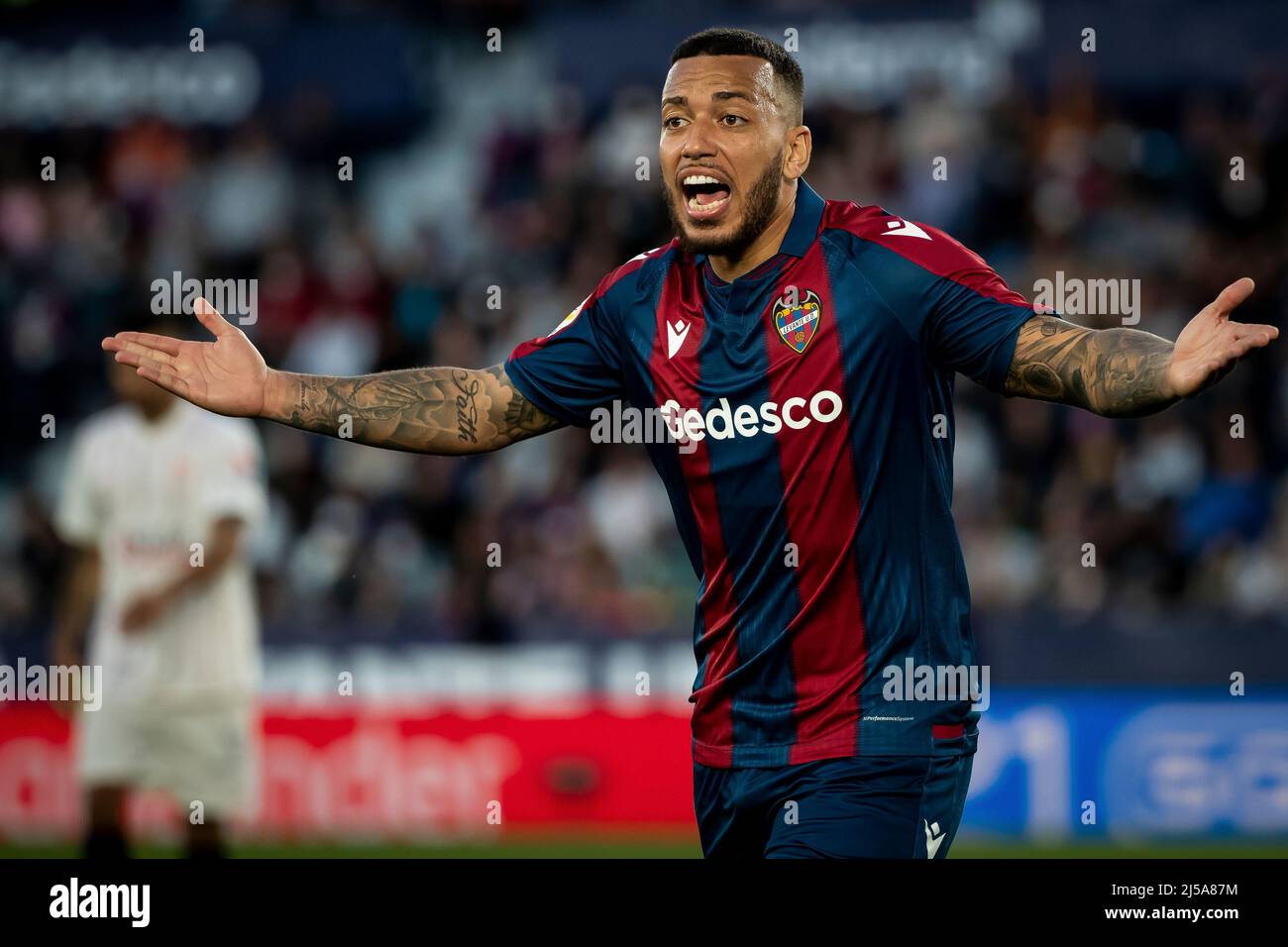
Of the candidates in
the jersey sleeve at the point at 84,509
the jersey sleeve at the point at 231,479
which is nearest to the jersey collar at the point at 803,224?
the jersey sleeve at the point at 231,479

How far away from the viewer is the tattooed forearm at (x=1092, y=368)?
13.7 feet

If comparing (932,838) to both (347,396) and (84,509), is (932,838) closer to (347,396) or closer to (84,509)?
(347,396)

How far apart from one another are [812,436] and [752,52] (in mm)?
1033

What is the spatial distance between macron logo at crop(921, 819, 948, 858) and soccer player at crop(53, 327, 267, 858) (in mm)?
4838

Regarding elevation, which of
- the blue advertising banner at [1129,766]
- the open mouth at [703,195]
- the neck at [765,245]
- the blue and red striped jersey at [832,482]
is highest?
the open mouth at [703,195]

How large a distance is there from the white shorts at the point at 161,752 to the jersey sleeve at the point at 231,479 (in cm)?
93

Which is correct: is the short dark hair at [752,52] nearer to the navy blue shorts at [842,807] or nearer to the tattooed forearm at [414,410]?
the tattooed forearm at [414,410]

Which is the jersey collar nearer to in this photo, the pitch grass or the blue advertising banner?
the pitch grass

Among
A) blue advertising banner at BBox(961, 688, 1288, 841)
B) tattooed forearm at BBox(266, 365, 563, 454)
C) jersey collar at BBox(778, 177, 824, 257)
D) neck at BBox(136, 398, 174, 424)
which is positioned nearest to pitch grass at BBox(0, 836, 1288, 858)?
blue advertising banner at BBox(961, 688, 1288, 841)

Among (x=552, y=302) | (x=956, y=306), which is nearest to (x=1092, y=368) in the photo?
(x=956, y=306)

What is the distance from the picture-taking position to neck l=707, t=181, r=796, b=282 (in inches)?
188

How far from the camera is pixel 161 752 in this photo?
8656 millimetres
